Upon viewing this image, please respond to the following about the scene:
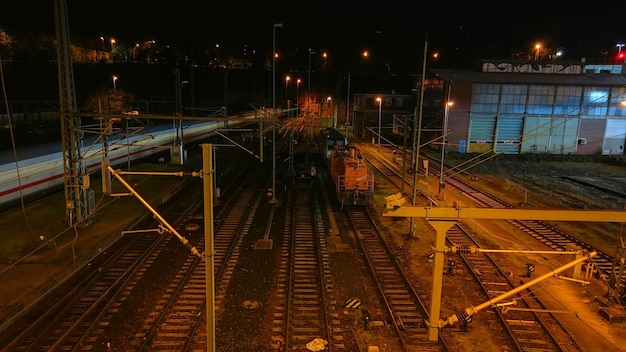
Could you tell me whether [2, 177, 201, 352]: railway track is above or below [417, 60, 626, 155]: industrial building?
below

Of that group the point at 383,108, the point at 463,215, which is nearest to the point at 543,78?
the point at 383,108

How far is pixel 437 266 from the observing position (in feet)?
24.1

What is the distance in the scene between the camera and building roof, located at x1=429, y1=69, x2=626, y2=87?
44.2 meters

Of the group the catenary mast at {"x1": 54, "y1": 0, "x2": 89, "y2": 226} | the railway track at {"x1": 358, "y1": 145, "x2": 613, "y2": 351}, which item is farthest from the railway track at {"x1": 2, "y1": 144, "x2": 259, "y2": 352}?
the railway track at {"x1": 358, "y1": 145, "x2": 613, "y2": 351}

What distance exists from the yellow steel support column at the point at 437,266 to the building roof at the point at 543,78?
40.4 metres

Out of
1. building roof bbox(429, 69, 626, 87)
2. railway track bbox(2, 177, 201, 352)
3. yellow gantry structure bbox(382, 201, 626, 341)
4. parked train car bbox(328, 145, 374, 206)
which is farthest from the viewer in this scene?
building roof bbox(429, 69, 626, 87)

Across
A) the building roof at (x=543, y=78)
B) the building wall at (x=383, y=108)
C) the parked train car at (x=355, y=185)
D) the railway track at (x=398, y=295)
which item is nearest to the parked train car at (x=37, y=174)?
the parked train car at (x=355, y=185)

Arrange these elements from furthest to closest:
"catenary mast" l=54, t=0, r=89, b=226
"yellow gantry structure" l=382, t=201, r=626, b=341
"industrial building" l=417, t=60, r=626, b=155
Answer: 1. "industrial building" l=417, t=60, r=626, b=155
2. "catenary mast" l=54, t=0, r=89, b=226
3. "yellow gantry structure" l=382, t=201, r=626, b=341

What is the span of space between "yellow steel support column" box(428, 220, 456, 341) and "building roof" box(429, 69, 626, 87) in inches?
1592

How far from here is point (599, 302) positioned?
11922mm

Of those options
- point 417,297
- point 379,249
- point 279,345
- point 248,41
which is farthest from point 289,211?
point 248,41

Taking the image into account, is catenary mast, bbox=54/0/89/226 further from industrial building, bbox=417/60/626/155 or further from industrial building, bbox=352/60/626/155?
industrial building, bbox=417/60/626/155

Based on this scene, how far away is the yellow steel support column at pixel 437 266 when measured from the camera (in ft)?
23.7

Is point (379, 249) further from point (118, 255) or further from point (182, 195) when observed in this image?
point (182, 195)
